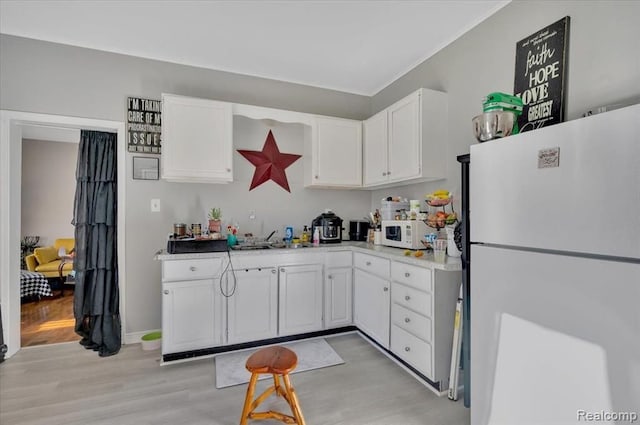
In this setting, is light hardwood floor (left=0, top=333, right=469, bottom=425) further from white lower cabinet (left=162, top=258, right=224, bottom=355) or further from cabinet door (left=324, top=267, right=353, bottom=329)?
cabinet door (left=324, top=267, right=353, bottom=329)

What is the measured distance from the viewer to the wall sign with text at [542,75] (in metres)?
1.79

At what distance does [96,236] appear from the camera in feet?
9.41

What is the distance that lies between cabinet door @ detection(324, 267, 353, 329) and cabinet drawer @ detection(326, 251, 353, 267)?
0.05 metres

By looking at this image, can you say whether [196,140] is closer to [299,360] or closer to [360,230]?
[360,230]

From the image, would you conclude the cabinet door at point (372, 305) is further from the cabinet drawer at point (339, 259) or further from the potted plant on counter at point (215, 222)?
the potted plant on counter at point (215, 222)

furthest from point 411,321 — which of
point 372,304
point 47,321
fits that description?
point 47,321

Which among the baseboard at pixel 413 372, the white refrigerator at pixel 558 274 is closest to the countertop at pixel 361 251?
the white refrigerator at pixel 558 274

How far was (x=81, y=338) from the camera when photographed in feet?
9.62

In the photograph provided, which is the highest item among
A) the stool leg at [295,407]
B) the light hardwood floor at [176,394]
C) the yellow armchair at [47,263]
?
the yellow armchair at [47,263]

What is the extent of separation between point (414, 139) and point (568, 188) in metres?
1.60

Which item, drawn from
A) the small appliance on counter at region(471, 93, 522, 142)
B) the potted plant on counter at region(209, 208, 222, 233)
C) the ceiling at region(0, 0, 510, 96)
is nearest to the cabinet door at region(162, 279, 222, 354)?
the potted plant on counter at region(209, 208, 222, 233)

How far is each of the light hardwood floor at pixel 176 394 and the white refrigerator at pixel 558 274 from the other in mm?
596

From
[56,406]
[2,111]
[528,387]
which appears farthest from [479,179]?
[2,111]

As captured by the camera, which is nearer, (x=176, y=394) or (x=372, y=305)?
(x=176, y=394)
